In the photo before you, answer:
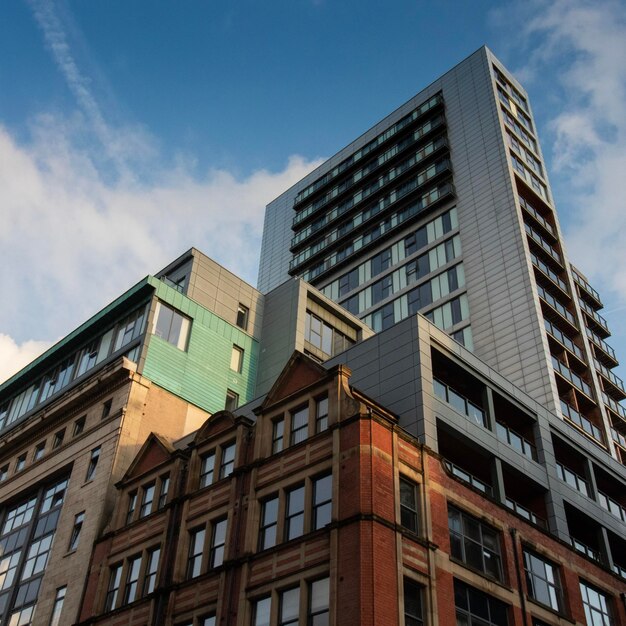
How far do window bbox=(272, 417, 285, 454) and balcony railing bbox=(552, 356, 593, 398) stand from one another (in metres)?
35.1

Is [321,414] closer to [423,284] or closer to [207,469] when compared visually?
[207,469]

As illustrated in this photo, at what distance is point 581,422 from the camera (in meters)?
63.2

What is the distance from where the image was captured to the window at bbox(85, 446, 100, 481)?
148ft

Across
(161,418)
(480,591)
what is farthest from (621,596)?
(161,418)

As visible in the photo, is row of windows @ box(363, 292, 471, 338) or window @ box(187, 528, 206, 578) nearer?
window @ box(187, 528, 206, 578)

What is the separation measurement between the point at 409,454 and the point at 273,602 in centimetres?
794

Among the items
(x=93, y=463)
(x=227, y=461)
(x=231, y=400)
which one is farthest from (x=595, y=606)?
(x=93, y=463)

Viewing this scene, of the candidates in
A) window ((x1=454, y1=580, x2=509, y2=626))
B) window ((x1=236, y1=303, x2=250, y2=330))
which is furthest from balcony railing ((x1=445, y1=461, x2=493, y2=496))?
window ((x1=236, y1=303, x2=250, y2=330))

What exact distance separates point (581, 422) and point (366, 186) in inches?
1719

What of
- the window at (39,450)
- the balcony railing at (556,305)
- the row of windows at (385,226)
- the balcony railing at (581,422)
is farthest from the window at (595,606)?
the row of windows at (385,226)

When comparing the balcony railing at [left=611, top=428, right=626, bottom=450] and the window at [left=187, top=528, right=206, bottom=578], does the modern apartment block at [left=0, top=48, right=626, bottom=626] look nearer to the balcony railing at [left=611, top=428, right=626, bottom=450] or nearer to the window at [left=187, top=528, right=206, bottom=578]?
the window at [left=187, top=528, right=206, bottom=578]

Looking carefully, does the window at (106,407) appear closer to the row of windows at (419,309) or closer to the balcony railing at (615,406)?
the row of windows at (419,309)

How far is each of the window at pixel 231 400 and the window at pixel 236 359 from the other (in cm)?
189

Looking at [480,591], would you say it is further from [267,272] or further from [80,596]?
[267,272]
